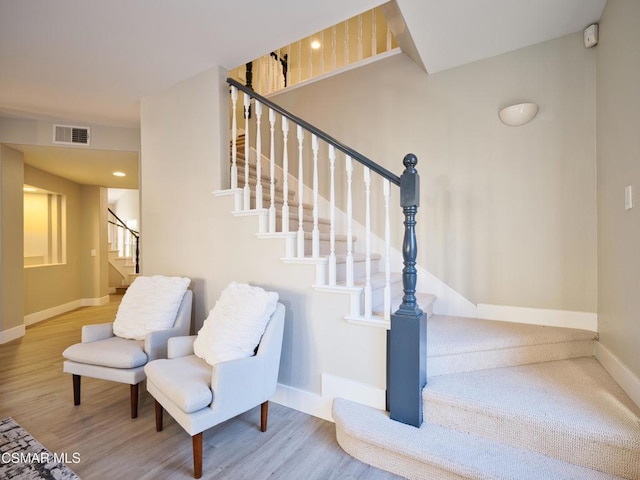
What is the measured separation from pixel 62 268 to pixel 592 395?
7.31 m

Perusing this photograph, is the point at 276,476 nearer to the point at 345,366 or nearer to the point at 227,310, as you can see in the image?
the point at 345,366

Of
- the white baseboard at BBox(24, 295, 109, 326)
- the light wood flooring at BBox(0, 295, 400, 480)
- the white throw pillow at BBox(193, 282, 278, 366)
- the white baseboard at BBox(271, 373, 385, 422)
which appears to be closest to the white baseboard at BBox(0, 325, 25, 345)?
the white baseboard at BBox(24, 295, 109, 326)

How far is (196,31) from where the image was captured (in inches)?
90.8

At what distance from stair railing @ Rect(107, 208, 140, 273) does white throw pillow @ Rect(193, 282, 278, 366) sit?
7.26m

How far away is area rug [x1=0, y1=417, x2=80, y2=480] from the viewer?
164 cm

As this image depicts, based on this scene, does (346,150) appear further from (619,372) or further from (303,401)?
(619,372)

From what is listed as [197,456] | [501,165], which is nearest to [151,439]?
[197,456]

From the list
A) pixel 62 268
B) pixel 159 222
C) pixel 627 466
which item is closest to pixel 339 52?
pixel 159 222

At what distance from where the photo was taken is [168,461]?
5.76 feet

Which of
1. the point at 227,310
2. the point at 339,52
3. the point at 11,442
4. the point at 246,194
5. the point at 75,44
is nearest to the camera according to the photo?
the point at 11,442

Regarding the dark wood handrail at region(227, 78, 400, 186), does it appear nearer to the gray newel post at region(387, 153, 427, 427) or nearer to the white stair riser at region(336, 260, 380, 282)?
the gray newel post at region(387, 153, 427, 427)

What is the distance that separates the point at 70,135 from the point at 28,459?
370cm

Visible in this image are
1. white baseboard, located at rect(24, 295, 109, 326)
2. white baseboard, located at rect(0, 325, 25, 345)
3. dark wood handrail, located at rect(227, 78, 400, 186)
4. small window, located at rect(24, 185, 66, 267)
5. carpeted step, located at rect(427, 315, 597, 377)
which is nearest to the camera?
dark wood handrail, located at rect(227, 78, 400, 186)

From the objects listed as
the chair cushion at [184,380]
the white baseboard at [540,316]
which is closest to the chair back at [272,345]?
the chair cushion at [184,380]
